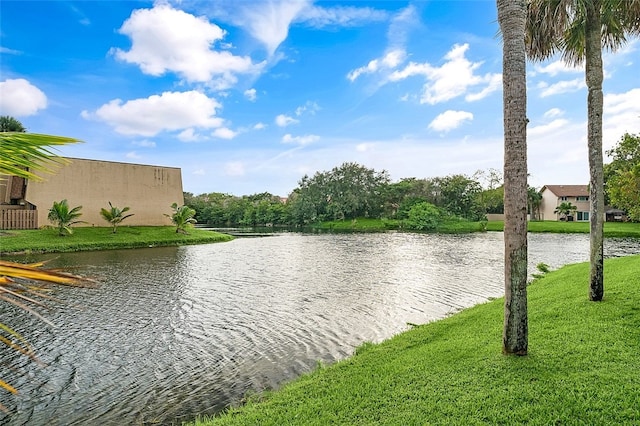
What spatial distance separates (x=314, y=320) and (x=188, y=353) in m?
3.40

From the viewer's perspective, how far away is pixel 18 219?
28234 millimetres

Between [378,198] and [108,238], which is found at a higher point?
[378,198]

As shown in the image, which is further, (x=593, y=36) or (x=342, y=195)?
(x=342, y=195)

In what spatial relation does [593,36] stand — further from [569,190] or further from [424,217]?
[569,190]

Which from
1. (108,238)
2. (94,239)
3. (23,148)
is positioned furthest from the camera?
(108,238)

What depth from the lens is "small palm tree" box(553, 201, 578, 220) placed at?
171 ft

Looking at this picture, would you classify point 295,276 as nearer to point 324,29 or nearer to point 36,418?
point 36,418

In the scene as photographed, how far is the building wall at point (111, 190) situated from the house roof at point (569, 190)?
57.2m

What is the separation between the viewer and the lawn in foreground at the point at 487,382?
12.2 feet

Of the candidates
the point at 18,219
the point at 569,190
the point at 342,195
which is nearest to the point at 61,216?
the point at 18,219

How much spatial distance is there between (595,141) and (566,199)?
59.1 meters

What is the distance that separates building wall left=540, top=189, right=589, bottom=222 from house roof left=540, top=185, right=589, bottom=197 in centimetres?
52

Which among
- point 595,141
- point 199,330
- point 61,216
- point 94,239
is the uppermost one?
Result: point 595,141

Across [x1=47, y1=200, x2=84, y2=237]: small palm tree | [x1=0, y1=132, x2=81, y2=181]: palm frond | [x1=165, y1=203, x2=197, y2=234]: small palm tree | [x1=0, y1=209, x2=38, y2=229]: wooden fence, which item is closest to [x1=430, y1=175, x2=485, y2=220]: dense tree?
[x1=165, y1=203, x2=197, y2=234]: small palm tree
